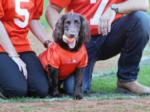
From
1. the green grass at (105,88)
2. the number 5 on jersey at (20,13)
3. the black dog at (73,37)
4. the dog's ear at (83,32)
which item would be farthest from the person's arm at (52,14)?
the green grass at (105,88)

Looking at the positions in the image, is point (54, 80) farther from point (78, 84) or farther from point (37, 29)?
point (37, 29)

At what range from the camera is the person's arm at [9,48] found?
3.69 metres

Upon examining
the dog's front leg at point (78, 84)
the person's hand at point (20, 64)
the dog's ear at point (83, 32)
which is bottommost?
the dog's front leg at point (78, 84)


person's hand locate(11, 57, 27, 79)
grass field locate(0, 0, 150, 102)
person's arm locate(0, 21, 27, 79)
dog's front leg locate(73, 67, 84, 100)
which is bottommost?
grass field locate(0, 0, 150, 102)

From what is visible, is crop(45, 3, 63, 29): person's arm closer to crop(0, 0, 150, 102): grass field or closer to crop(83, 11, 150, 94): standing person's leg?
crop(83, 11, 150, 94): standing person's leg

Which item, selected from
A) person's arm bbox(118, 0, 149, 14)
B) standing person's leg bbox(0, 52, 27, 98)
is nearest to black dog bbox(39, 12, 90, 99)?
standing person's leg bbox(0, 52, 27, 98)

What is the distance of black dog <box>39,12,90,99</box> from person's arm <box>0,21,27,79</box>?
324 millimetres

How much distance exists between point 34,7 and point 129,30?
4.07 ft

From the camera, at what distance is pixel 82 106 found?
3.29 meters

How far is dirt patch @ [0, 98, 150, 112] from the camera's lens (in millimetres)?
3148

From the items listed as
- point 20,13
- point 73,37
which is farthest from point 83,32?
point 20,13

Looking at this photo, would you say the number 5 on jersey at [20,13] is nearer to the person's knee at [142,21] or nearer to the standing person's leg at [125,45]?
the standing person's leg at [125,45]

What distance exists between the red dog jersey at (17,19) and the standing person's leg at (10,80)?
185 millimetres

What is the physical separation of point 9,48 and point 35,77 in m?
0.48
